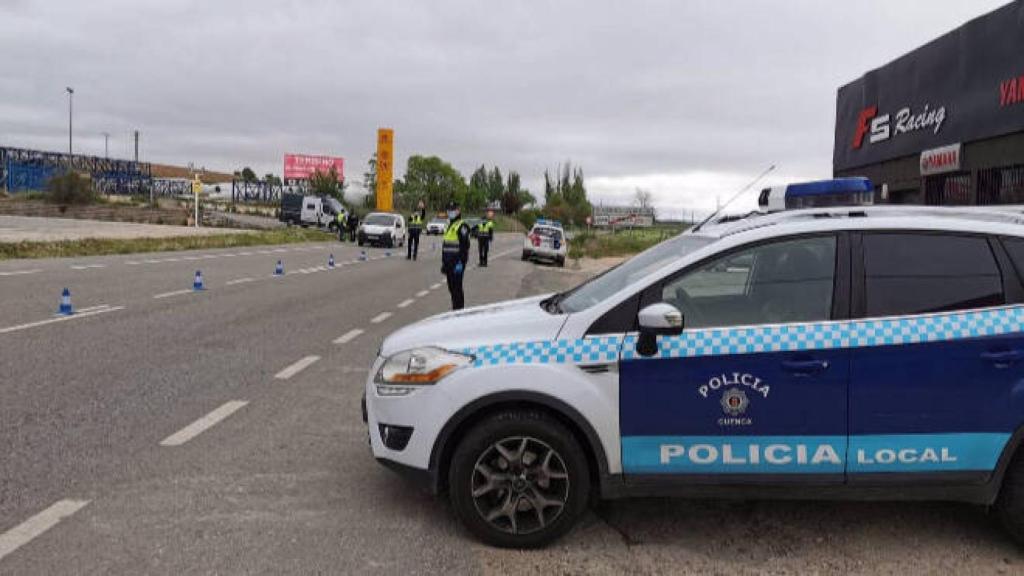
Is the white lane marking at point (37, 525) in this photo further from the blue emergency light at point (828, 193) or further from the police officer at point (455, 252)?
the police officer at point (455, 252)

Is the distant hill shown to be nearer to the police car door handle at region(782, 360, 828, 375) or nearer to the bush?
the bush

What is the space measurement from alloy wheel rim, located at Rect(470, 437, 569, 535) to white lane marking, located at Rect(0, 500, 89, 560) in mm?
2006

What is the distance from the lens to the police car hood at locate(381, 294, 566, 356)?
405 cm

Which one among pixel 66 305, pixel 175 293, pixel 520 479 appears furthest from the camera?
pixel 175 293

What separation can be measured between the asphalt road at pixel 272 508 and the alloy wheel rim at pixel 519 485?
0.49 ft

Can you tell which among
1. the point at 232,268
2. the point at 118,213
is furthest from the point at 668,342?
the point at 118,213

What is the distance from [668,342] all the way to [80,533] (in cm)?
285

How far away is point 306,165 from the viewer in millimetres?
119188

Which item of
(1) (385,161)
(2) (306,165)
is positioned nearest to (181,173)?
(2) (306,165)

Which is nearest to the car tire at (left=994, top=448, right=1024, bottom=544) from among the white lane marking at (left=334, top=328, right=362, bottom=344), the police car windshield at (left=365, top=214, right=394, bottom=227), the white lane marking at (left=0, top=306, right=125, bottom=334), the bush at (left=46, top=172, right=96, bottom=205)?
the white lane marking at (left=334, top=328, right=362, bottom=344)

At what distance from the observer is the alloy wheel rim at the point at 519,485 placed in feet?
12.9

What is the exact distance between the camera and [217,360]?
8438 millimetres

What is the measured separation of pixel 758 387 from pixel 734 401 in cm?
12

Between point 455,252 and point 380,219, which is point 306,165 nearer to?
point 380,219
